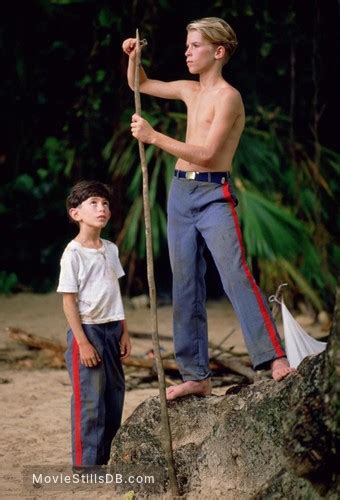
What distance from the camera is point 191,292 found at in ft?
13.3

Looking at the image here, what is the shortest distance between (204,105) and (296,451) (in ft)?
4.65

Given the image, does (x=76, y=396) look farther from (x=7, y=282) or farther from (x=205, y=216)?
(x=7, y=282)

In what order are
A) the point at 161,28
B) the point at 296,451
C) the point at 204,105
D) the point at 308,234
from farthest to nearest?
the point at 161,28, the point at 308,234, the point at 204,105, the point at 296,451

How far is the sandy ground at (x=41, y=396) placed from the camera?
176 inches

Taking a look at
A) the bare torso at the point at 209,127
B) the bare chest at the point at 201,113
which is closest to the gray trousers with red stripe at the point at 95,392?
the bare torso at the point at 209,127

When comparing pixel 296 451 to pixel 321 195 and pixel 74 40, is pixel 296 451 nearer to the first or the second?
pixel 321 195

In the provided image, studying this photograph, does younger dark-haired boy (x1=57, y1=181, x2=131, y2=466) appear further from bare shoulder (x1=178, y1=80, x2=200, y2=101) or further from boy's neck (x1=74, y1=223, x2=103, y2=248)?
bare shoulder (x1=178, y1=80, x2=200, y2=101)

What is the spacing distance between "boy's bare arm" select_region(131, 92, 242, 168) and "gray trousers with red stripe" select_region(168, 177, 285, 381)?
129mm

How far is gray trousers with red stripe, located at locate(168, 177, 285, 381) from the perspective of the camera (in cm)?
389

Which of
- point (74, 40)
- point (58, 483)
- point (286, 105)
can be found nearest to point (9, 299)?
point (74, 40)

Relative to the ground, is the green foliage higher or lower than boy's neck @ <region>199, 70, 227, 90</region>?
lower

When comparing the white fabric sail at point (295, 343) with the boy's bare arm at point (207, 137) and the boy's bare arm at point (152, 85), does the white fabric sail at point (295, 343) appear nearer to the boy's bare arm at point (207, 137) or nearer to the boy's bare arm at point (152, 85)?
the boy's bare arm at point (207, 137)

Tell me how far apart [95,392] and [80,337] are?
0.22 meters

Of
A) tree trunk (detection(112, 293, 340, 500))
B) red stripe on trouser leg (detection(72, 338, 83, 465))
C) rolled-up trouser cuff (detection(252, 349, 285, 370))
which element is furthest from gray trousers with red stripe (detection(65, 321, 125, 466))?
rolled-up trouser cuff (detection(252, 349, 285, 370))
